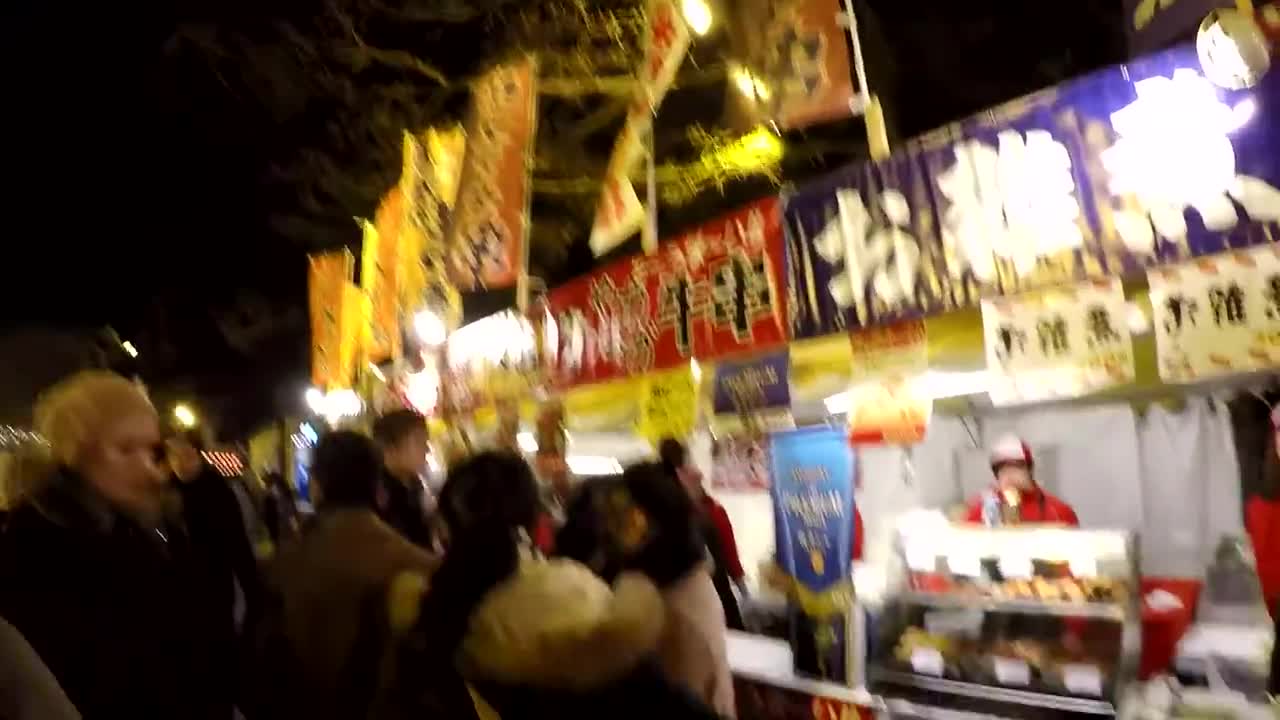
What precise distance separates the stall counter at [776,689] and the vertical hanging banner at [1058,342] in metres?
1.86

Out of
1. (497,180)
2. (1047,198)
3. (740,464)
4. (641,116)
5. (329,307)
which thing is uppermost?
(329,307)

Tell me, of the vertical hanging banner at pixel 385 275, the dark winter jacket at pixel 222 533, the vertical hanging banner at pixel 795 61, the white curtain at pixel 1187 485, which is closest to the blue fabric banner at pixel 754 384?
the vertical hanging banner at pixel 795 61

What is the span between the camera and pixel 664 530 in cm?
378

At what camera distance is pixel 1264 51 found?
353 centimetres

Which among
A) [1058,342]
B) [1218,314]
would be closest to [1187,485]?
[1058,342]

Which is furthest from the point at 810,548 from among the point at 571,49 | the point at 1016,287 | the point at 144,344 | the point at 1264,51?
the point at 144,344

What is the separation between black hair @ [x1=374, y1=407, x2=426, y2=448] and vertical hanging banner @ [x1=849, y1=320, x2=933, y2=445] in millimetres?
2249

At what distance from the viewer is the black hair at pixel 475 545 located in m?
2.71

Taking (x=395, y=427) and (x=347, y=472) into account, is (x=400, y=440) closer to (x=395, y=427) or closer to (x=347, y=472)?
(x=395, y=427)

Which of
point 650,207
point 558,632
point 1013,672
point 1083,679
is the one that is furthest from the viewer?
point 650,207

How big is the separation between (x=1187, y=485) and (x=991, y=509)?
45.1 inches

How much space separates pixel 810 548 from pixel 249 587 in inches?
109

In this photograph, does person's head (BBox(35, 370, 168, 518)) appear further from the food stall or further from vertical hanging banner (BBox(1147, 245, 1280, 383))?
vertical hanging banner (BBox(1147, 245, 1280, 383))

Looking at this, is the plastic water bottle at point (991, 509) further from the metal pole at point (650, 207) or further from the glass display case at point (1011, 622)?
the metal pole at point (650, 207)
